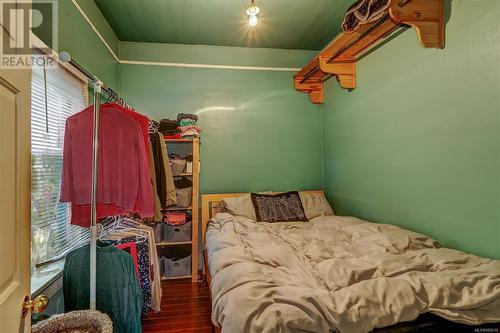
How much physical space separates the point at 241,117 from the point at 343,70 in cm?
128

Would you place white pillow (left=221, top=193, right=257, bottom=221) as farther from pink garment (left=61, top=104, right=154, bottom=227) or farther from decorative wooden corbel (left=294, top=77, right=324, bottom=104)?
decorative wooden corbel (left=294, top=77, right=324, bottom=104)

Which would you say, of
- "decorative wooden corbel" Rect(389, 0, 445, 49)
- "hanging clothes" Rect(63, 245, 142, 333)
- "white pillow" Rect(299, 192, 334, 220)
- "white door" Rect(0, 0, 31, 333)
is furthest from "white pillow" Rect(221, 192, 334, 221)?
"white door" Rect(0, 0, 31, 333)

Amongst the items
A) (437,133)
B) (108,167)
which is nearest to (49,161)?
(108,167)

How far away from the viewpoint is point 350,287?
3.63 feet

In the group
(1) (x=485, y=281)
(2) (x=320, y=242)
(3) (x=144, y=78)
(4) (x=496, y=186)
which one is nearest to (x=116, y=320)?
(2) (x=320, y=242)

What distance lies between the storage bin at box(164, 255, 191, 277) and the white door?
7.01ft

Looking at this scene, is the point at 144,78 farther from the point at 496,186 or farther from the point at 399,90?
the point at 496,186

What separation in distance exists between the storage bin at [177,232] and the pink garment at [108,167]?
37.7 inches

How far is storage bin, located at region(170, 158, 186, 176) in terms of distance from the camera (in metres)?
2.78

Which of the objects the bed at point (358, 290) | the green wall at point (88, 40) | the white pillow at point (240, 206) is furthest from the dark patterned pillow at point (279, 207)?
the green wall at point (88, 40)

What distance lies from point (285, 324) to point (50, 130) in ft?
5.94

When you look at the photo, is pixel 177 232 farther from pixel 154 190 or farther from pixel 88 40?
pixel 88 40

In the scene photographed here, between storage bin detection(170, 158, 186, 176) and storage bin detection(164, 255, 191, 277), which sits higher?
storage bin detection(170, 158, 186, 176)

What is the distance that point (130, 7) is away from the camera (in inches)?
94.0
